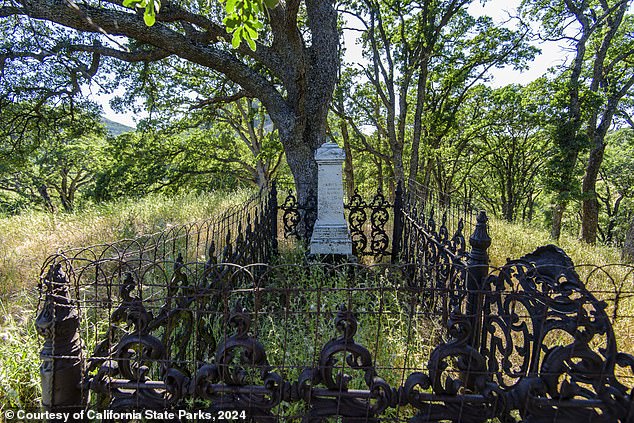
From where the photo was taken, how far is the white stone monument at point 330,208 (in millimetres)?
6129

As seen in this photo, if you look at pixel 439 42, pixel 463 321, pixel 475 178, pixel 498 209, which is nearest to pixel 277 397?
pixel 463 321

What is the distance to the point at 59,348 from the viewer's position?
1.88 metres

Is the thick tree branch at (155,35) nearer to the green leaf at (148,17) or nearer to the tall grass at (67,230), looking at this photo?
the tall grass at (67,230)

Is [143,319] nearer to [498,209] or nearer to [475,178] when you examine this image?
[475,178]

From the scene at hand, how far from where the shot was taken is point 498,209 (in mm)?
28062

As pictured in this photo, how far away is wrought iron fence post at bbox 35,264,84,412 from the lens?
6.02 feet

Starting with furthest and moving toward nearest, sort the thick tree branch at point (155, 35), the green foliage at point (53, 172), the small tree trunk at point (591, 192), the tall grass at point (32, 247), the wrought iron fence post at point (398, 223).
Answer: the green foliage at point (53, 172), the small tree trunk at point (591, 192), the wrought iron fence post at point (398, 223), the thick tree branch at point (155, 35), the tall grass at point (32, 247)

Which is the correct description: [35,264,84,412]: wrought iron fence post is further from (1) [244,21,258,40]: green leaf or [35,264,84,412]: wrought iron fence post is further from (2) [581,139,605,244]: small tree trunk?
(2) [581,139,605,244]: small tree trunk

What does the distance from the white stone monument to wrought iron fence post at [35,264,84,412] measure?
443 cm

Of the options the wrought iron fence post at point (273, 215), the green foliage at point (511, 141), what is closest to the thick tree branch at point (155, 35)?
the wrought iron fence post at point (273, 215)

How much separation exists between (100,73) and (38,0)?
3255 mm

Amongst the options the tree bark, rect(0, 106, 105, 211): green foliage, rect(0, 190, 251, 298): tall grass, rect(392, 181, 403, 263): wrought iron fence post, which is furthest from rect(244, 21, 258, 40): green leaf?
rect(0, 106, 105, 211): green foliage

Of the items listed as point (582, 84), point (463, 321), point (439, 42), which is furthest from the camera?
point (439, 42)

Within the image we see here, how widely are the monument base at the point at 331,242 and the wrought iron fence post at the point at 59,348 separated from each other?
4428 mm
